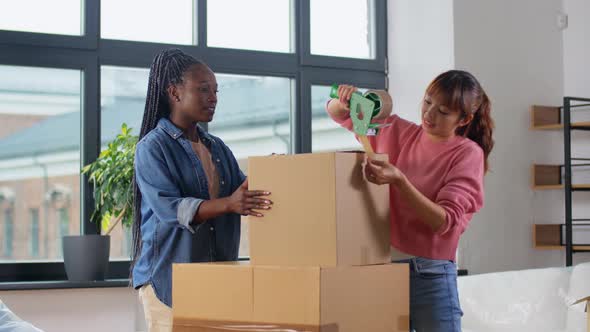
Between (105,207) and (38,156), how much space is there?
17.2 inches

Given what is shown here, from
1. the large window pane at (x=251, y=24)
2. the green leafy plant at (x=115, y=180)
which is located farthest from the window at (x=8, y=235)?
the large window pane at (x=251, y=24)

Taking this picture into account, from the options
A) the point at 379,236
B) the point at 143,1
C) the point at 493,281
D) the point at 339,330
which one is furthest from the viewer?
the point at 143,1

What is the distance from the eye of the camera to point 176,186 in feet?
6.40

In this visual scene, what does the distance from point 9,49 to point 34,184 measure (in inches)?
24.4

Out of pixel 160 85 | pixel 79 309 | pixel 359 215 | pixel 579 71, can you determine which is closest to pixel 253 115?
pixel 79 309

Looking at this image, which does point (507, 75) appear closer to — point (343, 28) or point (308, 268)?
point (343, 28)

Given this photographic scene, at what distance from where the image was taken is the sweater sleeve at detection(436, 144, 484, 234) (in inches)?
73.2

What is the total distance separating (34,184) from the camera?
405cm

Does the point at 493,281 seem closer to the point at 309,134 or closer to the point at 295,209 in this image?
the point at 309,134

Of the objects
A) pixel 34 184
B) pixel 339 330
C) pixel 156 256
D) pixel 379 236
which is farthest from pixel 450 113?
pixel 34 184

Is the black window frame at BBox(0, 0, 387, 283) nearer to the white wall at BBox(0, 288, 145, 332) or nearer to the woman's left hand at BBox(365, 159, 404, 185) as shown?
the white wall at BBox(0, 288, 145, 332)

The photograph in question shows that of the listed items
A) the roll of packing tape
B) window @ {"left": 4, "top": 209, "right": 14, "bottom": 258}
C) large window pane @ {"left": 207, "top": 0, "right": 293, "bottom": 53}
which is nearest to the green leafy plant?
window @ {"left": 4, "top": 209, "right": 14, "bottom": 258}

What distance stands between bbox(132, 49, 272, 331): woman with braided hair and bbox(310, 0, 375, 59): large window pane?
108 inches

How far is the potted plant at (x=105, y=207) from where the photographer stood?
385 centimetres
